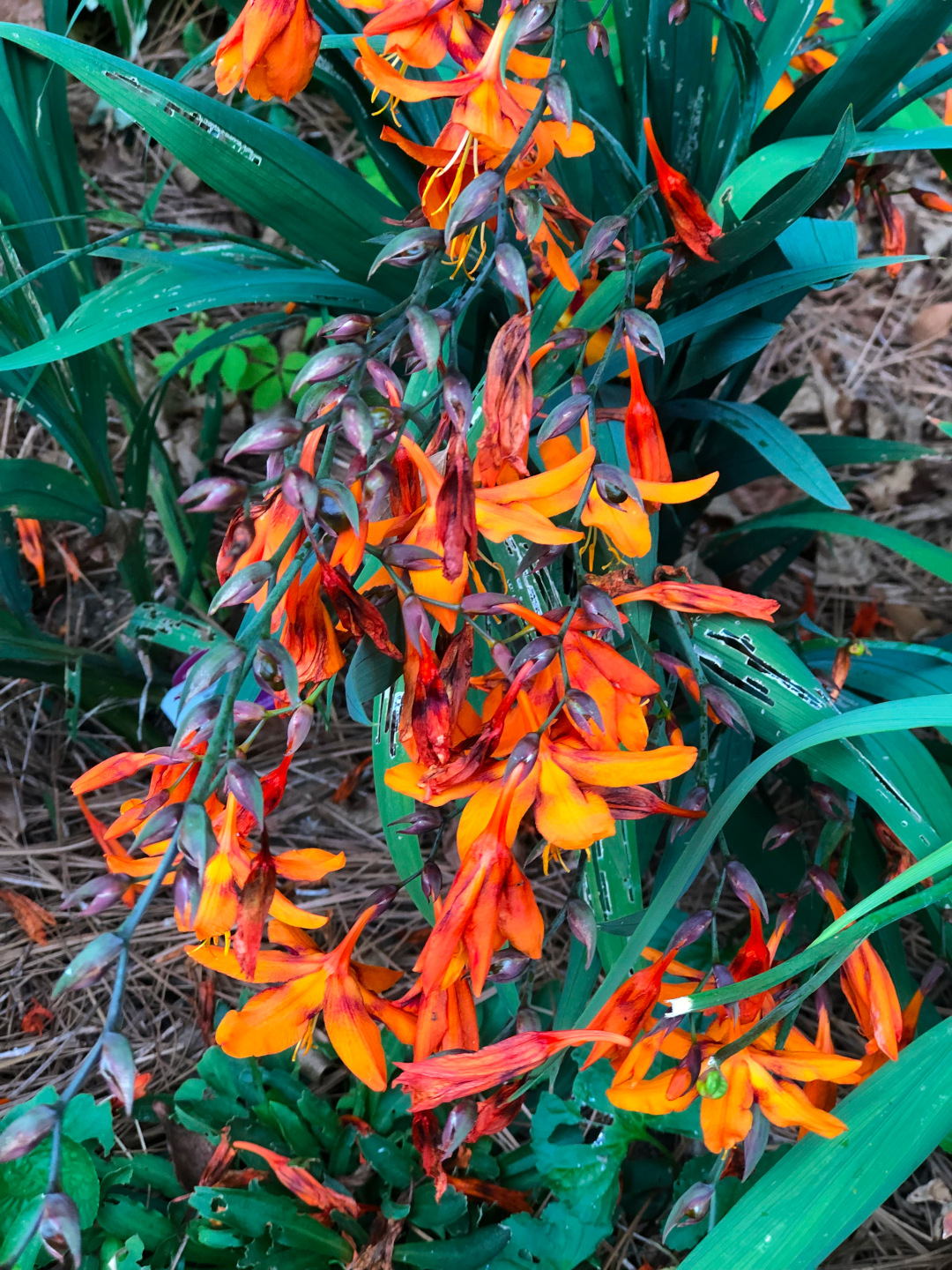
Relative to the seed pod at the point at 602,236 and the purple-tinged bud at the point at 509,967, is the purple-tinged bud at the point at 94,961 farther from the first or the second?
the seed pod at the point at 602,236

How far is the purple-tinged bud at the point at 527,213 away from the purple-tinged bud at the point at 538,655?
214mm

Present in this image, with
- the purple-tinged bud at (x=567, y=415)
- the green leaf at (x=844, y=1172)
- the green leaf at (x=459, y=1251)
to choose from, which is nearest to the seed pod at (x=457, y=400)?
the purple-tinged bud at (x=567, y=415)

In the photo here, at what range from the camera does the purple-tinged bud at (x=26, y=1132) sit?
35 centimetres

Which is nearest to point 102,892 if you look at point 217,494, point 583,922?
point 217,494

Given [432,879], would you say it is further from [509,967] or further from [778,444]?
[778,444]

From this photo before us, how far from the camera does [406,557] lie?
455 mm

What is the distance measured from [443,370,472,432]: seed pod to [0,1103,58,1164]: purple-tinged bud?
0.34m

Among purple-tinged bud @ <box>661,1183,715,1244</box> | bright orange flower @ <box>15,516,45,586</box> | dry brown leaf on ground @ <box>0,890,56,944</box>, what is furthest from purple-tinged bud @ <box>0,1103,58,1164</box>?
bright orange flower @ <box>15,516,45,586</box>

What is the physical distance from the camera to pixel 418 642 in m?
0.46

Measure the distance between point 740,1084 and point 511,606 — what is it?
1.18 feet

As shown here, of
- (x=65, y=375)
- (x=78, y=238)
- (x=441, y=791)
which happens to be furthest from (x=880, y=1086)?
(x=78, y=238)

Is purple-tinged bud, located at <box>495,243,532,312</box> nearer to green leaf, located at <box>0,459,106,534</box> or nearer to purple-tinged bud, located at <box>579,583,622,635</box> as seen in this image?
purple-tinged bud, located at <box>579,583,622,635</box>

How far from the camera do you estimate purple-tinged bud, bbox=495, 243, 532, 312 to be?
1.59 feet

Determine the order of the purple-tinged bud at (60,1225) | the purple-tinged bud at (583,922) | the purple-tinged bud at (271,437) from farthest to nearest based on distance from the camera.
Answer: the purple-tinged bud at (583,922) < the purple-tinged bud at (271,437) < the purple-tinged bud at (60,1225)
